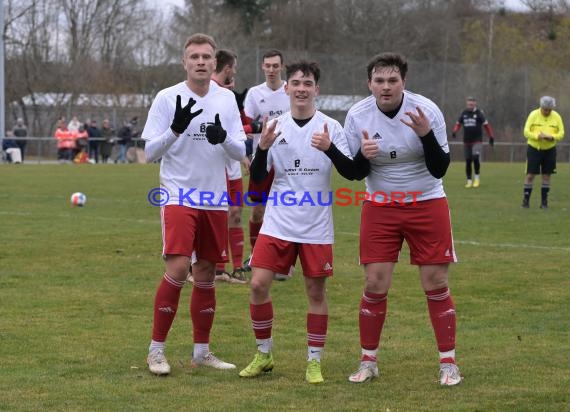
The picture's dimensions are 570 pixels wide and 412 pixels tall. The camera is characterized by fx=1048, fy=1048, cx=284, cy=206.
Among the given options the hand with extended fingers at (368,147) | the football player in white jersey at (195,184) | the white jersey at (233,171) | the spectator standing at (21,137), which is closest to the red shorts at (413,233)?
the hand with extended fingers at (368,147)

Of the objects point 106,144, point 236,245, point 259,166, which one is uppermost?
point 259,166

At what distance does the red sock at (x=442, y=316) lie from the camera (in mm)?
6508

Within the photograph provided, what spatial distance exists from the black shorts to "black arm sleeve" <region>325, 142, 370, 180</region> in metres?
12.6

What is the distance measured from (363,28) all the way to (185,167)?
179ft

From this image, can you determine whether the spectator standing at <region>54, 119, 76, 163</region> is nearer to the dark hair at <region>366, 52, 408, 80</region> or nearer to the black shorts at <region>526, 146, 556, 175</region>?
the black shorts at <region>526, 146, 556, 175</region>

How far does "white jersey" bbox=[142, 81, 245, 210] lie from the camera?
6.90 metres

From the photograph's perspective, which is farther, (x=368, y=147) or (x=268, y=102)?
(x=268, y=102)

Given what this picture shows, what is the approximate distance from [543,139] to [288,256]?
12.7 meters

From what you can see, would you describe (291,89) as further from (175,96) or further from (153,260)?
(153,260)

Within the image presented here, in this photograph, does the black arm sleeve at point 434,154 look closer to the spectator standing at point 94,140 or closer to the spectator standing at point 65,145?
the spectator standing at point 65,145

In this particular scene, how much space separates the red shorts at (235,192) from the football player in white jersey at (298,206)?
3.88 m

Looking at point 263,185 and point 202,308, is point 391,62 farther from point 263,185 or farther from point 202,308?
point 202,308

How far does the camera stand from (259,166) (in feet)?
21.8

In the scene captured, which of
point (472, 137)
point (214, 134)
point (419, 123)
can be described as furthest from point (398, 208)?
point (472, 137)
